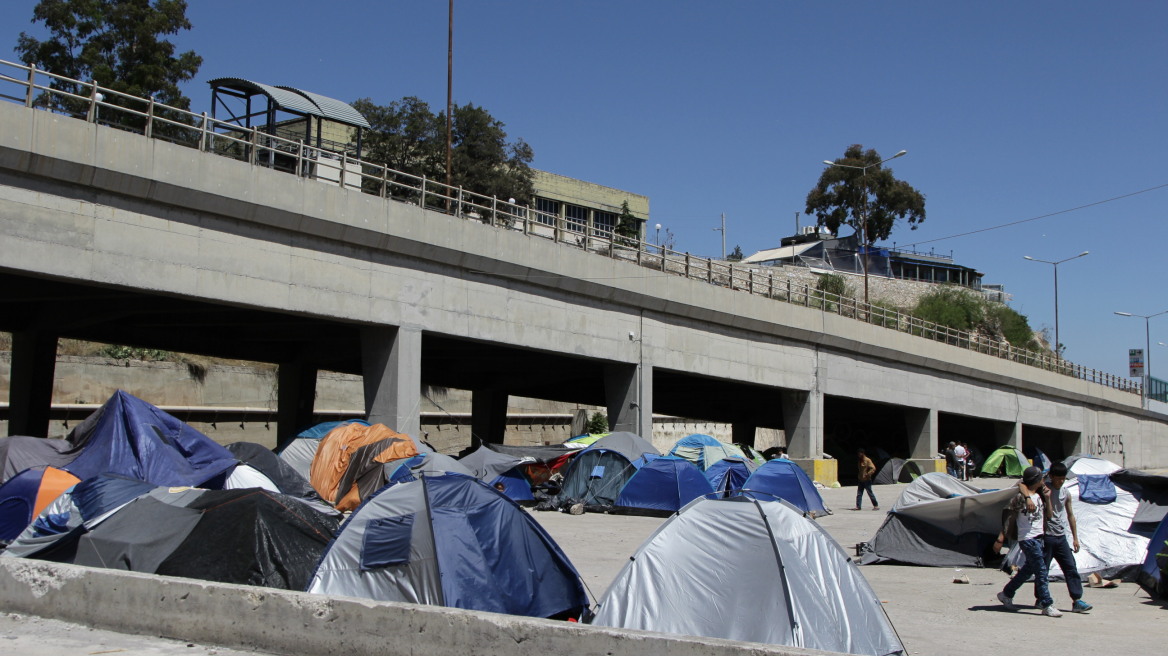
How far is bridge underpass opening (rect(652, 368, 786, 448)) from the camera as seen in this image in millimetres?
42500

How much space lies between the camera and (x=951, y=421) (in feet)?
185

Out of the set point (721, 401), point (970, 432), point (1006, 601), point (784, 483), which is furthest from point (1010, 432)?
point (1006, 601)

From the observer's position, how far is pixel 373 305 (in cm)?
2384

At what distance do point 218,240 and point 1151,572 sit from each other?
16.8m

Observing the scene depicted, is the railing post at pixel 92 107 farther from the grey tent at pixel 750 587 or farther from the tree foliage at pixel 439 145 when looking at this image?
the tree foliage at pixel 439 145

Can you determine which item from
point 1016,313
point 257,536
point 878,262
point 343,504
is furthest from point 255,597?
point 878,262

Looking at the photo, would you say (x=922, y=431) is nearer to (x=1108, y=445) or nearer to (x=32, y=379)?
(x=1108, y=445)

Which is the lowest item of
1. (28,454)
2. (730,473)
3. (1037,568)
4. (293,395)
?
(1037,568)

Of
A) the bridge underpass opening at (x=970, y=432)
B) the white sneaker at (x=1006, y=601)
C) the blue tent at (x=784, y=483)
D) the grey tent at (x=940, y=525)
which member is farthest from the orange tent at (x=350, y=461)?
the bridge underpass opening at (x=970, y=432)

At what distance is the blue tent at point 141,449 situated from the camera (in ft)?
58.5

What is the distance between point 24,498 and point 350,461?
804 cm

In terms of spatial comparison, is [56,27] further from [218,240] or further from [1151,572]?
[1151,572]

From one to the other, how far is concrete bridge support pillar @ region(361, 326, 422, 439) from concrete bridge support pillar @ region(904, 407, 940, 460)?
2749 centimetres

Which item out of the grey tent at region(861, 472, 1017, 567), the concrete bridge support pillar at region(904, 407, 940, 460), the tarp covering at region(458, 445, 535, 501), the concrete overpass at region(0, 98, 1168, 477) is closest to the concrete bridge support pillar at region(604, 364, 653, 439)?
the concrete overpass at region(0, 98, 1168, 477)
